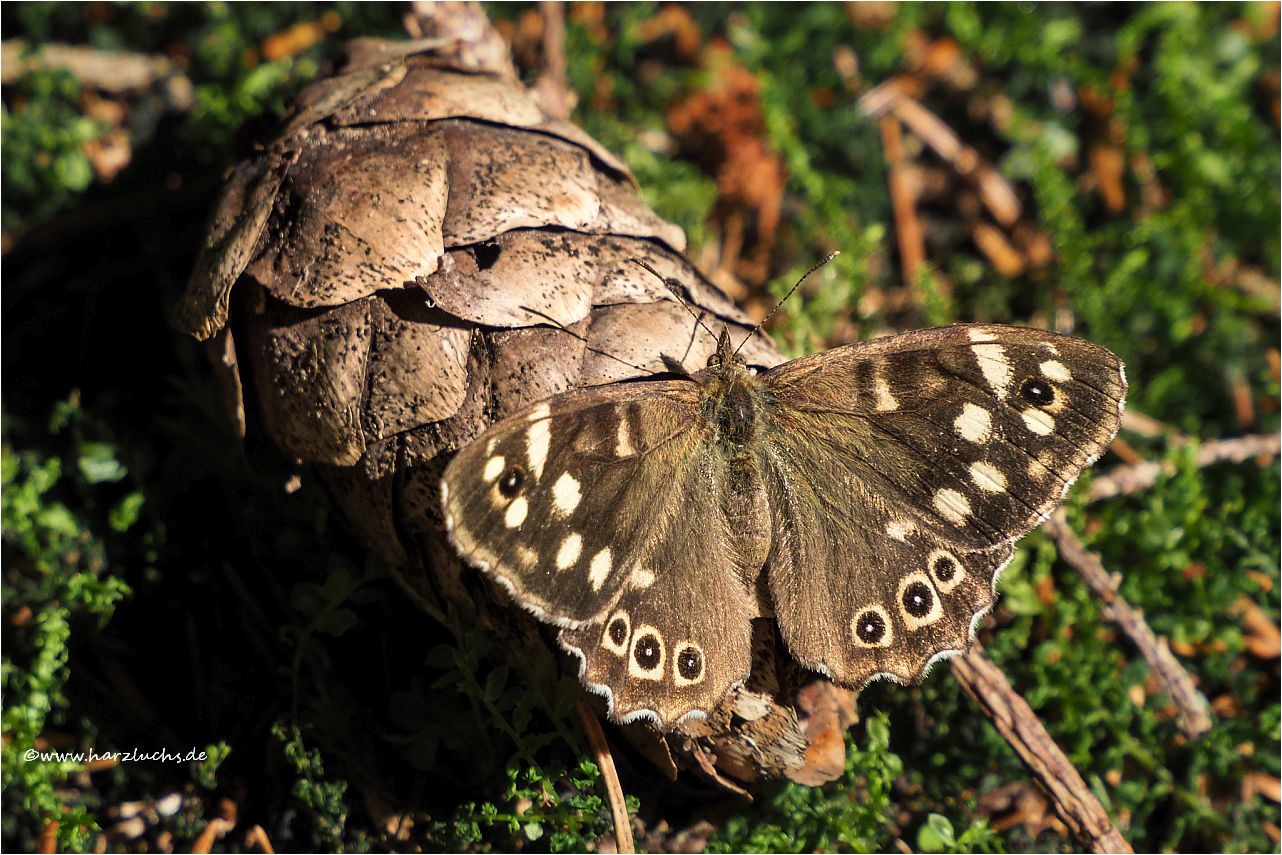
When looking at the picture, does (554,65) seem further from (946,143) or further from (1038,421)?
(1038,421)

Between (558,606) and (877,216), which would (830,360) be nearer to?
(558,606)

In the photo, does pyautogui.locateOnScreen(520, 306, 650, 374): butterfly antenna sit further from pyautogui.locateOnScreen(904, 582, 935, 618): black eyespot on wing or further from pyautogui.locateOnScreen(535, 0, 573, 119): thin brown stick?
pyautogui.locateOnScreen(535, 0, 573, 119): thin brown stick

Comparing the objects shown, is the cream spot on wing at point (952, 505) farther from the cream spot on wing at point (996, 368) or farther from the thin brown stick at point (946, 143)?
the thin brown stick at point (946, 143)

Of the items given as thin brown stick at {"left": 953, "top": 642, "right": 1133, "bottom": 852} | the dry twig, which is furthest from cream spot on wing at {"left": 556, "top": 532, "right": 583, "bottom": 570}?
the dry twig

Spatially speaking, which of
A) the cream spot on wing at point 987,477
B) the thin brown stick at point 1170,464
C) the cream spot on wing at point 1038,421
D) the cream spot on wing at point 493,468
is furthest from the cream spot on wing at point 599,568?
the thin brown stick at point 1170,464

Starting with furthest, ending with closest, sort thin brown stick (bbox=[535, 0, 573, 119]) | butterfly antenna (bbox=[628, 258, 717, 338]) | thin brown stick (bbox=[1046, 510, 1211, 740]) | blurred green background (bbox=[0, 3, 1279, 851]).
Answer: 1. thin brown stick (bbox=[535, 0, 573, 119])
2. thin brown stick (bbox=[1046, 510, 1211, 740])
3. blurred green background (bbox=[0, 3, 1279, 851])
4. butterfly antenna (bbox=[628, 258, 717, 338])

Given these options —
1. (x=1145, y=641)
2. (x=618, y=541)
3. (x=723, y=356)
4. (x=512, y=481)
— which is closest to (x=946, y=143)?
(x=1145, y=641)

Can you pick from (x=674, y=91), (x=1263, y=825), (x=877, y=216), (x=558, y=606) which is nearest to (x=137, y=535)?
(x=558, y=606)
